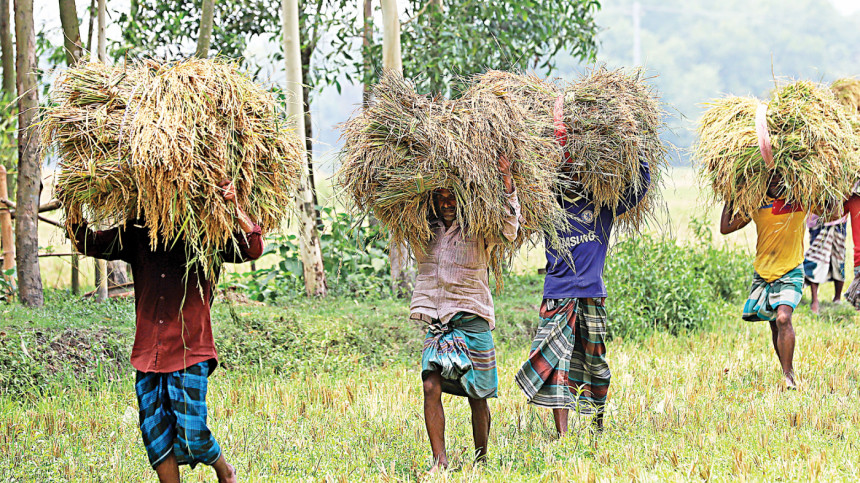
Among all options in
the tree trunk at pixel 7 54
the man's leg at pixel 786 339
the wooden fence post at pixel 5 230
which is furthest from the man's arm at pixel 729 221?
the wooden fence post at pixel 5 230

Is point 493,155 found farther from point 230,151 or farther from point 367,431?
point 367,431

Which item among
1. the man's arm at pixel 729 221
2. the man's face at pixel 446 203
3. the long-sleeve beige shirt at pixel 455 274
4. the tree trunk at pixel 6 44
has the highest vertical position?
the tree trunk at pixel 6 44

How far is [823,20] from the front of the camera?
284 ft

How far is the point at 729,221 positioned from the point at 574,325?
1.87 meters

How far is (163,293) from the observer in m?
3.39

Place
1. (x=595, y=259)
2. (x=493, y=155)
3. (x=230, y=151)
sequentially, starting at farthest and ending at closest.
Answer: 1. (x=595, y=259)
2. (x=493, y=155)
3. (x=230, y=151)

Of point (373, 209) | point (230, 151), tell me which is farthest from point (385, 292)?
point (230, 151)

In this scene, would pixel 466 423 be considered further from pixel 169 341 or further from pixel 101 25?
pixel 101 25

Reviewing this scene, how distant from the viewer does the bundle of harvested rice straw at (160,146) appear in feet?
10.3

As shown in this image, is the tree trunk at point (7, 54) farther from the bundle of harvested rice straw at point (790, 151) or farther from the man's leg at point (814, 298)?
the man's leg at point (814, 298)

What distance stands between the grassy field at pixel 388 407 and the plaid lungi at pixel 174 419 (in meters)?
0.53

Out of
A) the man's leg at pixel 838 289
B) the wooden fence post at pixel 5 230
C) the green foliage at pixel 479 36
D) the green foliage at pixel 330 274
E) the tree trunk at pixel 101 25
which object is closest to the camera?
the tree trunk at pixel 101 25

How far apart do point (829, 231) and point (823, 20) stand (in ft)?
295

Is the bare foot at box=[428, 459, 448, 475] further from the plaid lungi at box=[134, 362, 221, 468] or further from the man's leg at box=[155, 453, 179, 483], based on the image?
the man's leg at box=[155, 453, 179, 483]
